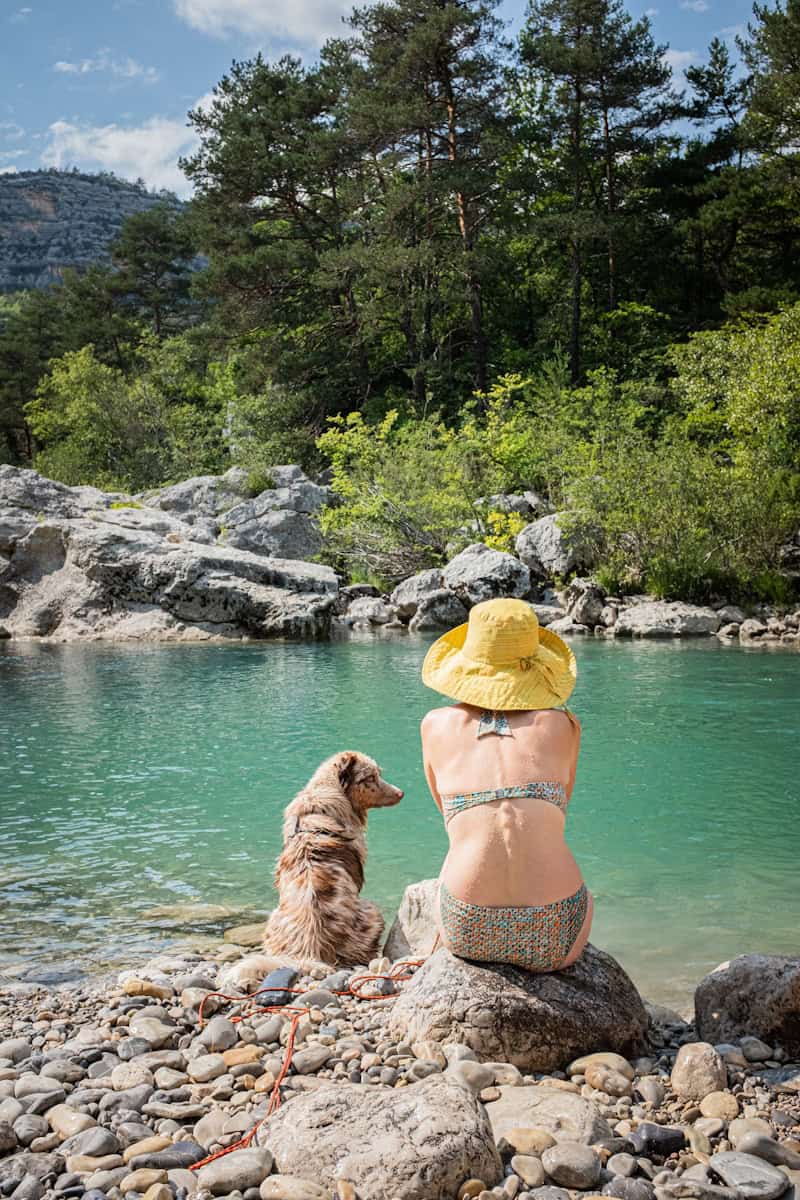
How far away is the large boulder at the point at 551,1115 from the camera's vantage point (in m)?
2.65

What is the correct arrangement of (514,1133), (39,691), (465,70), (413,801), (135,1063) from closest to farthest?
1. (514,1133)
2. (135,1063)
3. (413,801)
4. (39,691)
5. (465,70)

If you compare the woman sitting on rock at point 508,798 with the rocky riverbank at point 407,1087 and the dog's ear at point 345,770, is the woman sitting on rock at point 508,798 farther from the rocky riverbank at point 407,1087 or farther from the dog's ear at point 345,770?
the dog's ear at point 345,770

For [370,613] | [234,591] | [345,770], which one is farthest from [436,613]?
[345,770]

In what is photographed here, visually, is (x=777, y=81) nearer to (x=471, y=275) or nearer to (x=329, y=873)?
(x=471, y=275)

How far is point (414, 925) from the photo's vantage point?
4.54 metres

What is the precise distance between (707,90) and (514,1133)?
121 feet

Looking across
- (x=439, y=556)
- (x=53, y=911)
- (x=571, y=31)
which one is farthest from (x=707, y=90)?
(x=53, y=911)

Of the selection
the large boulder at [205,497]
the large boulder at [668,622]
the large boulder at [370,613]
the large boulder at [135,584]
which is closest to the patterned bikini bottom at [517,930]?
the large boulder at [668,622]

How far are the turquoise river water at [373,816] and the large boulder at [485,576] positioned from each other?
232 inches

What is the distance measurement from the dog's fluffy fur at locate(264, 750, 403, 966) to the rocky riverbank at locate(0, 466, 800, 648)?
1462cm

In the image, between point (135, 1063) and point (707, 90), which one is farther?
point (707, 90)

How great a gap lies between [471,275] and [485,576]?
13972 millimetres

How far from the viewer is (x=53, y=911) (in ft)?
18.6

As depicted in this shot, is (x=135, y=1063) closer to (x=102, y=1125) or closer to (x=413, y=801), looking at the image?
(x=102, y=1125)
